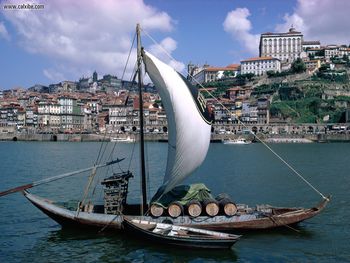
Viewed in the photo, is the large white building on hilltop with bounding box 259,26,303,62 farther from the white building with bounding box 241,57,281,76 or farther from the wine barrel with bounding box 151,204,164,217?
the wine barrel with bounding box 151,204,164,217

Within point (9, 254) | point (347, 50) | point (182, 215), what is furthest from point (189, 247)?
point (347, 50)

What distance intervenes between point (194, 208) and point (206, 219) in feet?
2.28

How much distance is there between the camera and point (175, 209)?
20.2m

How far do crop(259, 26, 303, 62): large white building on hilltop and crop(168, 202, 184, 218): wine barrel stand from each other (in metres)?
163

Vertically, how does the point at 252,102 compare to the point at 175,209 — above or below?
above

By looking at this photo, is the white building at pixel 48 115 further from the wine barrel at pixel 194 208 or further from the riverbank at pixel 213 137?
the wine barrel at pixel 194 208

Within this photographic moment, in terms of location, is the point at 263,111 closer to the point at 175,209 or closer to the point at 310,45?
the point at 310,45

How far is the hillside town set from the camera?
454ft

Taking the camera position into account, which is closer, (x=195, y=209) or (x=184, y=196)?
(x=195, y=209)

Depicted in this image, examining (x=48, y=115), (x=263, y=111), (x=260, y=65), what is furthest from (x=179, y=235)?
(x=260, y=65)

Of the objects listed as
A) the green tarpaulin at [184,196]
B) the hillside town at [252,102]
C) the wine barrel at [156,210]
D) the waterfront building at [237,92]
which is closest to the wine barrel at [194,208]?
the green tarpaulin at [184,196]

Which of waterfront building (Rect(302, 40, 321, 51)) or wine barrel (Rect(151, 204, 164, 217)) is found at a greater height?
waterfront building (Rect(302, 40, 321, 51))

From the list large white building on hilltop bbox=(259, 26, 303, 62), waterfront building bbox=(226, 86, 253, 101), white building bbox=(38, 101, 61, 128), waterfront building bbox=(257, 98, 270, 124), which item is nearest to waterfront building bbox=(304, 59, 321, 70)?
large white building on hilltop bbox=(259, 26, 303, 62)

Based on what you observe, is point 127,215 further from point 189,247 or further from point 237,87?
point 237,87
